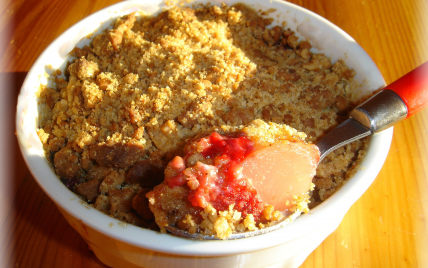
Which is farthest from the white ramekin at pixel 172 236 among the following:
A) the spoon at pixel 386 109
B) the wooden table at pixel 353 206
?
the wooden table at pixel 353 206

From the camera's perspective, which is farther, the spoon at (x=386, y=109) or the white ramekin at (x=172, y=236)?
the spoon at (x=386, y=109)

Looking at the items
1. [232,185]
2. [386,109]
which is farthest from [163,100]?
[386,109]

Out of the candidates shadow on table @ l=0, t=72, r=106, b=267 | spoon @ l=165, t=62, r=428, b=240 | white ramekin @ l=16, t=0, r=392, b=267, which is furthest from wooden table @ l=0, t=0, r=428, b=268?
spoon @ l=165, t=62, r=428, b=240

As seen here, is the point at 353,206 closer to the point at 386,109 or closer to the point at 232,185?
the point at 386,109

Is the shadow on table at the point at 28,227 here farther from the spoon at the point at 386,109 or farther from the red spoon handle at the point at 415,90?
the red spoon handle at the point at 415,90

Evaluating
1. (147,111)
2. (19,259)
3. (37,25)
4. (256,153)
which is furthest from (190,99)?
(37,25)

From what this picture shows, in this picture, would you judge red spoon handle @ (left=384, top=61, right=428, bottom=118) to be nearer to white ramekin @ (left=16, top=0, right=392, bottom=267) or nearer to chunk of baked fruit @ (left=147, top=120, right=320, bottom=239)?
white ramekin @ (left=16, top=0, right=392, bottom=267)

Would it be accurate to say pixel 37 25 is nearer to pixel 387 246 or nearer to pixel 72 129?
pixel 72 129

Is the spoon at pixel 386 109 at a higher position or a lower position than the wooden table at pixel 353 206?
higher
